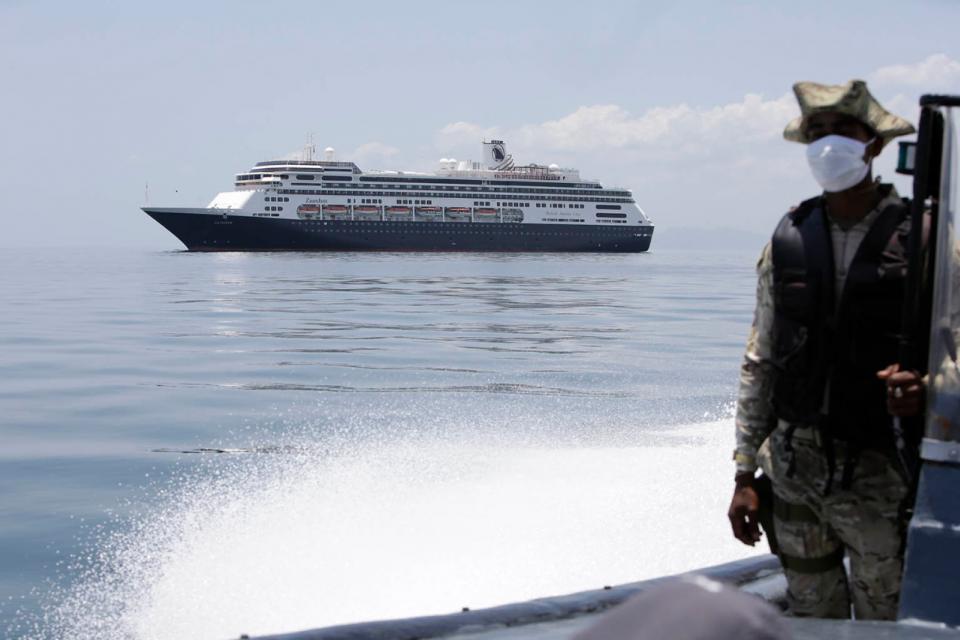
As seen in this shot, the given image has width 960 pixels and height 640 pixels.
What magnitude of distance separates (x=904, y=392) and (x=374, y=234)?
8314 cm

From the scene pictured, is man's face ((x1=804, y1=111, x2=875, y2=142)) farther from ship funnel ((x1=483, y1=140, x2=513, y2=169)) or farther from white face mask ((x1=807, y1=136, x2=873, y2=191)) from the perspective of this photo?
ship funnel ((x1=483, y1=140, x2=513, y2=169))

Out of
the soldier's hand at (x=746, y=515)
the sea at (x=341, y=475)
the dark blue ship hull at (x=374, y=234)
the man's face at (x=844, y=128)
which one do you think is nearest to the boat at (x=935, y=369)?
the man's face at (x=844, y=128)

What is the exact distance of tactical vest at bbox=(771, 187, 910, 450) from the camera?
260 centimetres

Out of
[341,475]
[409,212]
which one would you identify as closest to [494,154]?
[409,212]

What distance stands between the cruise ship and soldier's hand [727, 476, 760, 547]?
264 ft

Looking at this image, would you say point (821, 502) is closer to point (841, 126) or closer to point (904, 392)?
point (904, 392)

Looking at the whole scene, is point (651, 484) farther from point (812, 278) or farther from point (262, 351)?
point (262, 351)

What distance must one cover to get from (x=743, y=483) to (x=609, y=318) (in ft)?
68.7

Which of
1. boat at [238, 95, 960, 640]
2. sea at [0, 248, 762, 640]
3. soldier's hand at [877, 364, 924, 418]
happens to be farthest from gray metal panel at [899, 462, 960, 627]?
sea at [0, 248, 762, 640]

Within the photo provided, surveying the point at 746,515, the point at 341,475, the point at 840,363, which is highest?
the point at 840,363

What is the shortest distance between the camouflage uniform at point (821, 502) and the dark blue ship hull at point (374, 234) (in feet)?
264

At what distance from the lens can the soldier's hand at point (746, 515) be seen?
281 centimetres

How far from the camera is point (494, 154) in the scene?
10194 centimetres

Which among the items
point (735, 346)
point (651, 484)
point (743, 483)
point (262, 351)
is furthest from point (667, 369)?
point (743, 483)
